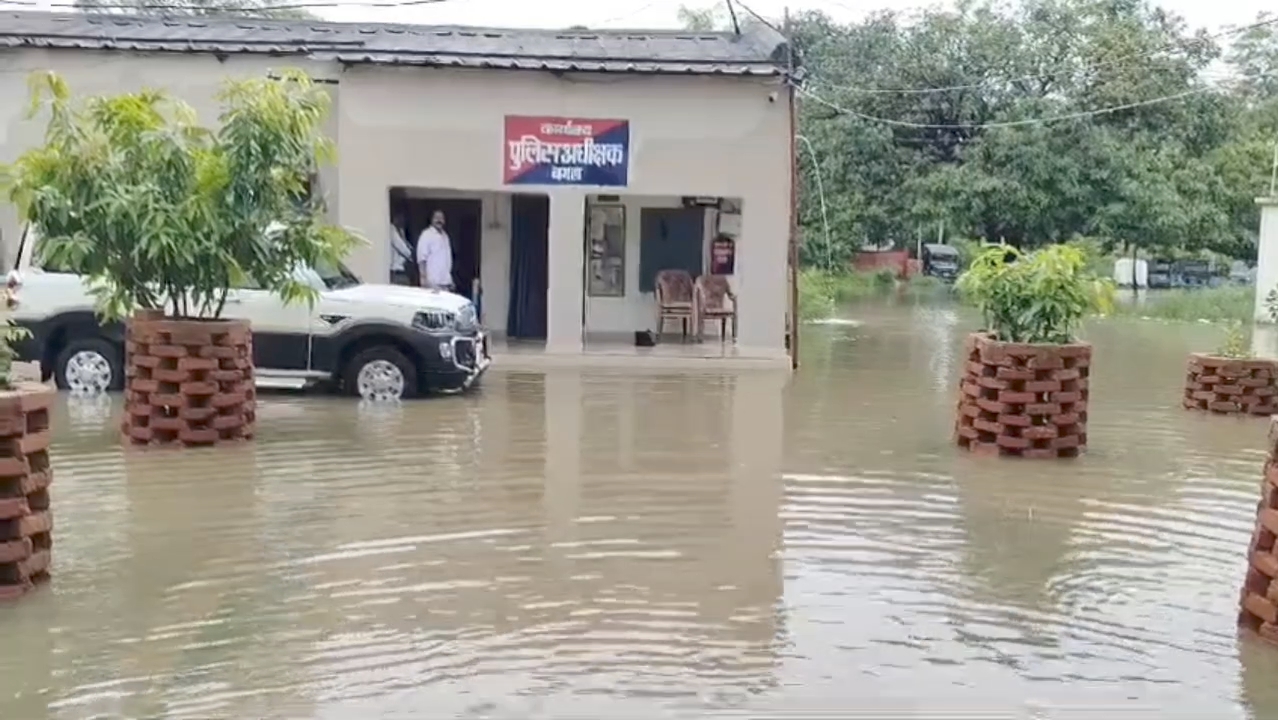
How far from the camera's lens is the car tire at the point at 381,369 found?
562 inches

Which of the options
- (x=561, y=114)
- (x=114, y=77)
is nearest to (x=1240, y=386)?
(x=561, y=114)

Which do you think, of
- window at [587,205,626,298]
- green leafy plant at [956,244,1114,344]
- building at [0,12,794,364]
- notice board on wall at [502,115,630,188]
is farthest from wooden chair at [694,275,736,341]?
green leafy plant at [956,244,1114,344]

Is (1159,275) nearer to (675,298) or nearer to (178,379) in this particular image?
(675,298)

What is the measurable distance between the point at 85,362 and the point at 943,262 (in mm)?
36686

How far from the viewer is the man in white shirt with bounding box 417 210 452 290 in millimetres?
18016

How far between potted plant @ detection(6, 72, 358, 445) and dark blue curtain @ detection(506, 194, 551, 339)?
888 cm

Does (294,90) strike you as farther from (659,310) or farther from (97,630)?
(659,310)

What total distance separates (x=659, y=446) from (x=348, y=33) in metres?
10.6

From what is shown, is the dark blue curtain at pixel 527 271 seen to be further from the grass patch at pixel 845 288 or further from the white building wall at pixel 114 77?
the grass patch at pixel 845 288

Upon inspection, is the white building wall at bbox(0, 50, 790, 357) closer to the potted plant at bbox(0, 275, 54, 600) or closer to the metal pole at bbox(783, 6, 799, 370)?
the metal pole at bbox(783, 6, 799, 370)

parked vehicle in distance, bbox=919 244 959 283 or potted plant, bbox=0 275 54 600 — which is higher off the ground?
parked vehicle in distance, bbox=919 244 959 283

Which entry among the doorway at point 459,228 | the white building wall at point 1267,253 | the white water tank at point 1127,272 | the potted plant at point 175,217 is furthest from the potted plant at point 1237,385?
the white water tank at point 1127,272

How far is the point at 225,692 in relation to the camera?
5.55 metres

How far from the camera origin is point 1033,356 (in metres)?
11.2
